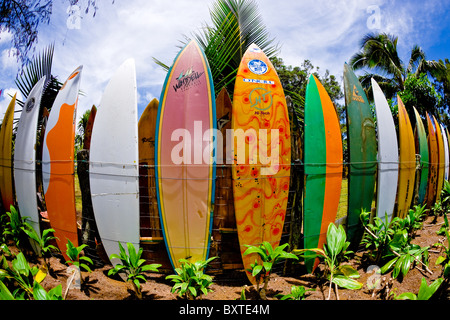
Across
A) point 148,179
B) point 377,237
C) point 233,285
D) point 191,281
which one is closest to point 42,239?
point 148,179

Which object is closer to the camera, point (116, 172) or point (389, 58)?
point (116, 172)

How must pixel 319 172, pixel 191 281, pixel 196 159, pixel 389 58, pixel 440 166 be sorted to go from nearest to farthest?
pixel 191 281 → pixel 196 159 → pixel 319 172 → pixel 440 166 → pixel 389 58

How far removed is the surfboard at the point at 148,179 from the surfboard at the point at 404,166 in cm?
305

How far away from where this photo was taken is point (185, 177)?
2.13 metres

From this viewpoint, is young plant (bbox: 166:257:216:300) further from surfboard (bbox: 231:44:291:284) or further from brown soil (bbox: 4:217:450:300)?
surfboard (bbox: 231:44:291:284)

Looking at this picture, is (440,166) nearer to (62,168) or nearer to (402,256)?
(402,256)

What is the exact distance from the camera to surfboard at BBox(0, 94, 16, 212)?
2910mm

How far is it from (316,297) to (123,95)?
8.19 ft

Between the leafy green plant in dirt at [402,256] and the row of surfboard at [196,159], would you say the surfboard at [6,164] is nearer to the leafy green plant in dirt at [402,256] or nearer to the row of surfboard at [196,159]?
the row of surfboard at [196,159]

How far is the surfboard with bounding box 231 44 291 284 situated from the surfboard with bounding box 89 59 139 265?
0.94 metres

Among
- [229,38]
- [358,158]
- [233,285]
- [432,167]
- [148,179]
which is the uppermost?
[229,38]

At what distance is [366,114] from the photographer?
8.76ft

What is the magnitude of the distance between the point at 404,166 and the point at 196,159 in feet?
9.05

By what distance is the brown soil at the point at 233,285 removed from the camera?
74.4 inches
